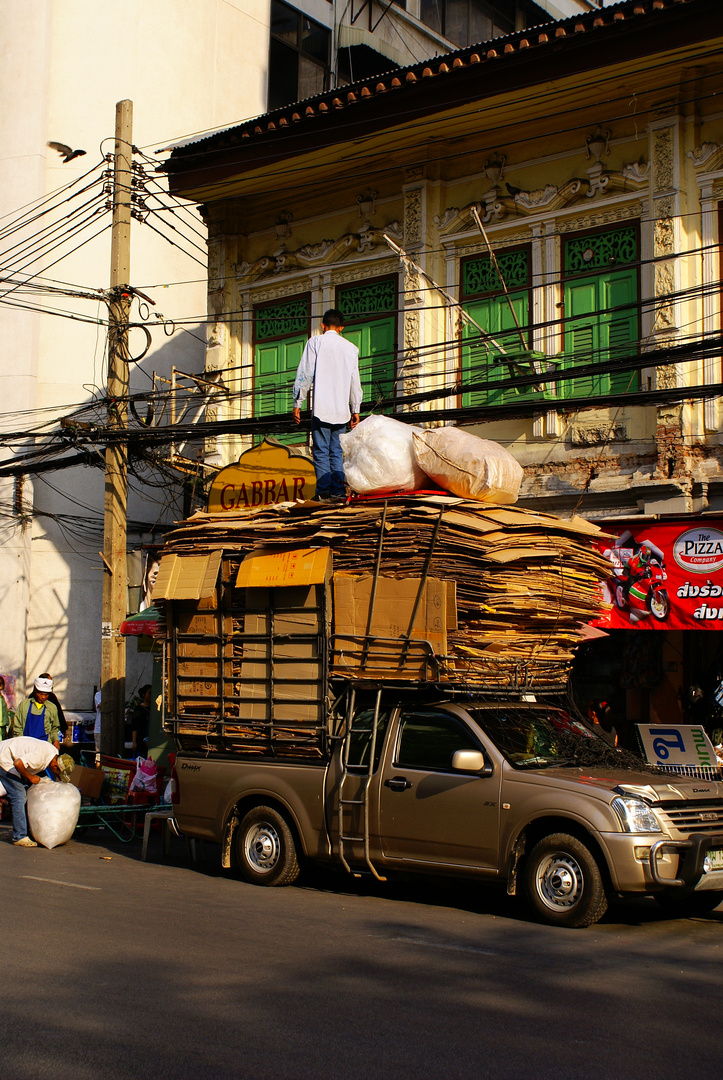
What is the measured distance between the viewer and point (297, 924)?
772 cm

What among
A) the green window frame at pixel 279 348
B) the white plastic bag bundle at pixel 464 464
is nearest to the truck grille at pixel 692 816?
the white plastic bag bundle at pixel 464 464

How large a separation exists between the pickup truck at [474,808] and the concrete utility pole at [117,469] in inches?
168

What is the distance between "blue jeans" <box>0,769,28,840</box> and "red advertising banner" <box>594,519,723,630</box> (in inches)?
268

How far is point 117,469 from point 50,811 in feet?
16.3

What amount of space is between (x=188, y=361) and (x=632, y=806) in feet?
62.3

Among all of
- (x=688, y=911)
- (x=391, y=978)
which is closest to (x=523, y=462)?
(x=688, y=911)

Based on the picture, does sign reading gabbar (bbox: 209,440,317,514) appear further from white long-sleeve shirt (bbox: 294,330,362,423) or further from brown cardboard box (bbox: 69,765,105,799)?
brown cardboard box (bbox: 69,765,105,799)

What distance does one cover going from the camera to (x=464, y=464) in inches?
377

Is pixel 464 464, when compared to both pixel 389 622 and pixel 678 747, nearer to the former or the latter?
pixel 389 622

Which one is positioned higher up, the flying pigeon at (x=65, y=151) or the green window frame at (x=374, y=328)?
the flying pigeon at (x=65, y=151)

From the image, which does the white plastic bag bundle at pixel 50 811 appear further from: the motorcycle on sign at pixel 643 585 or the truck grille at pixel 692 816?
the motorcycle on sign at pixel 643 585

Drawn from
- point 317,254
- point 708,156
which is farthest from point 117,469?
point 708,156

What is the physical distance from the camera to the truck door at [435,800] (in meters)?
8.21

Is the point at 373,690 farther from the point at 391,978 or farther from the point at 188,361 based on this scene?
the point at 188,361
